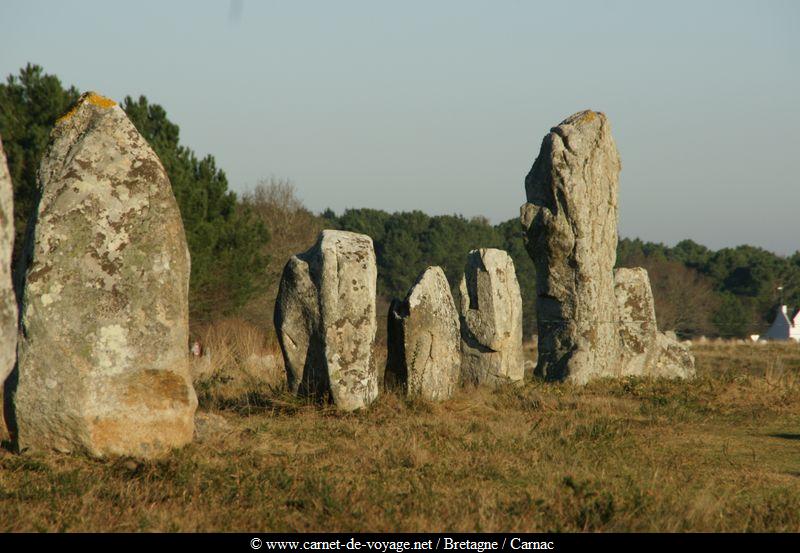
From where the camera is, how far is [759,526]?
6.27 metres

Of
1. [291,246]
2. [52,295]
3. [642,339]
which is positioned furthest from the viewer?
[291,246]

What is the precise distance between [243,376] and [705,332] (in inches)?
1664

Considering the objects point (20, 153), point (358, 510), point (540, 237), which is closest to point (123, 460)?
point (358, 510)

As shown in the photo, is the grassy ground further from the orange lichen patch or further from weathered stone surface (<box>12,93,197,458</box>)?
the orange lichen patch

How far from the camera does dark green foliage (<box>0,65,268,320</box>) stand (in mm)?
24766

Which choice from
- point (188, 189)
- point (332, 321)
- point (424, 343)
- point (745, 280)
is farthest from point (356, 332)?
point (745, 280)

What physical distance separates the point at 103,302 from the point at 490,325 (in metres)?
7.70

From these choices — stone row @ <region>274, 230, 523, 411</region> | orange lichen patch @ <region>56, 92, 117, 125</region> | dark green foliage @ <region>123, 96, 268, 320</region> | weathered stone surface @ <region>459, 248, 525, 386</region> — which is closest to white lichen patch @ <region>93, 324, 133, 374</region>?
orange lichen patch @ <region>56, 92, 117, 125</region>

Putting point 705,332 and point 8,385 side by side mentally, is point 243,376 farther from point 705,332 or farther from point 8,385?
point 705,332

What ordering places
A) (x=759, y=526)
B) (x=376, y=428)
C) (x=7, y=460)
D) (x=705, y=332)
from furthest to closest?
(x=705, y=332)
(x=376, y=428)
(x=7, y=460)
(x=759, y=526)

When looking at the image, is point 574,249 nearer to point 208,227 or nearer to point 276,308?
point 276,308

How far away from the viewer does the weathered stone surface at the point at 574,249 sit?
607 inches

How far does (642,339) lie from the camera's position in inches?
654
